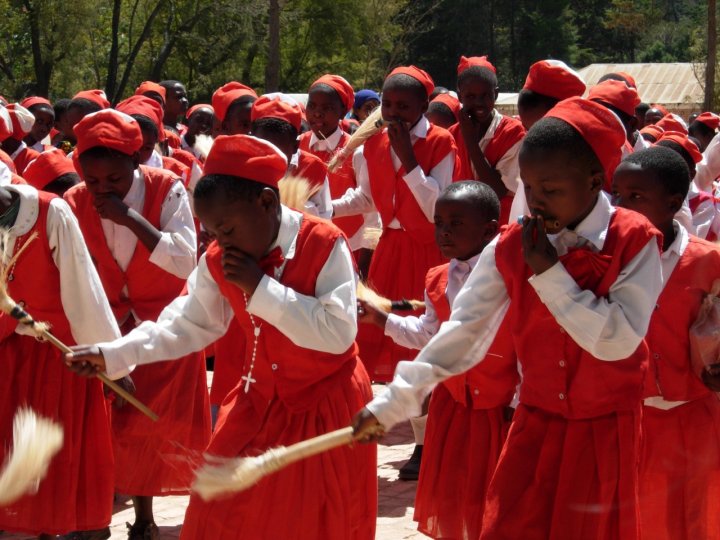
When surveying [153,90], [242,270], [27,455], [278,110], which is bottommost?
[27,455]

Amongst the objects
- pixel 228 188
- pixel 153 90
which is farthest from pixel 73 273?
pixel 153 90

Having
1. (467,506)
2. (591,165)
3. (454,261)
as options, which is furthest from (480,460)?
(591,165)

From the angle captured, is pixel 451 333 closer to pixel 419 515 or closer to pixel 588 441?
pixel 588 441

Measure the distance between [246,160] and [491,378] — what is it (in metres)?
1.57

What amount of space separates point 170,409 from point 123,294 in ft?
2.26

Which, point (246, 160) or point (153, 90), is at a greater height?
point (246, 160)

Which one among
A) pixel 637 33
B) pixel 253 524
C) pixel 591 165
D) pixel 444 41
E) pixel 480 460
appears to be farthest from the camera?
pixel 637 33

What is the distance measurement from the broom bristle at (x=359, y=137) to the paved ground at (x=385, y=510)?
2.20 m

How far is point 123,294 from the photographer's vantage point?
257 inches

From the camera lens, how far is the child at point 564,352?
12.3 feet

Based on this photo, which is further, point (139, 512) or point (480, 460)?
point (139, 512)

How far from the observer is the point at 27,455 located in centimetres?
487

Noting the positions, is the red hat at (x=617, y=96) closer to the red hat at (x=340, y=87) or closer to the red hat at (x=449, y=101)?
the red hat at (x=340, y=87)

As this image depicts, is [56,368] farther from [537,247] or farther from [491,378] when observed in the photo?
[537,247]
